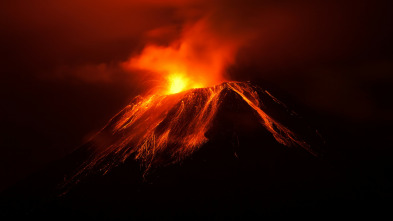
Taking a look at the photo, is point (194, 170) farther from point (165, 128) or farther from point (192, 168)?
point (165, 128)

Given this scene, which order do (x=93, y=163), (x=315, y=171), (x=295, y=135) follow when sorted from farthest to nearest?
1. (x=295, y=135)
2. (x=93, y=163)
3. (x=315, y=171)

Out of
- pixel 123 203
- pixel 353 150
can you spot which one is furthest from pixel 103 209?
pixel 353 150

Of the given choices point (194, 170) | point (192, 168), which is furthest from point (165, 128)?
point (194, 170)

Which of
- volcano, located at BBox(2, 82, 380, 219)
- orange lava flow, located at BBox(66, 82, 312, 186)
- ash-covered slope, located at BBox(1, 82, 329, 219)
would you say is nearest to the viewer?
volcano, located at BBox(2, 82, 380, 219)

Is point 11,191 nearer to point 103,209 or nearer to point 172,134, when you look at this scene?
point 103,209

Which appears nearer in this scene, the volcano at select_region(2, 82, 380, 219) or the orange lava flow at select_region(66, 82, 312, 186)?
the volcano at select_region(2, 82, 380, 219)

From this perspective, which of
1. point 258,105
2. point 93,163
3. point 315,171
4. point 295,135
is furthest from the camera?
point 258,105
